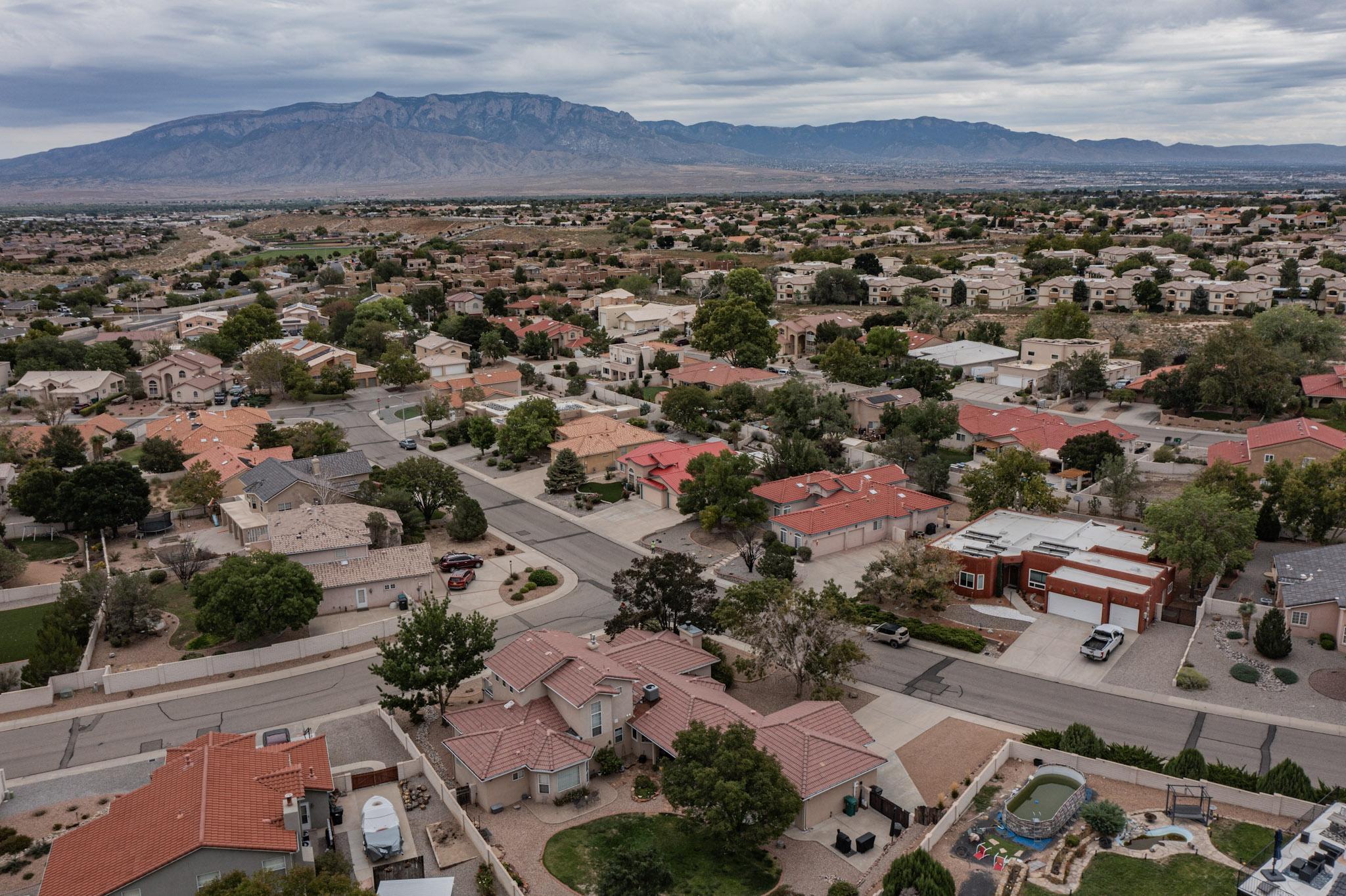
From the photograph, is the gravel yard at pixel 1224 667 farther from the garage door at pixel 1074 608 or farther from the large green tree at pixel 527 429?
the large green tree at pixel 527 429

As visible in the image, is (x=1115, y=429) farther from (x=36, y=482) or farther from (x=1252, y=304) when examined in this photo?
(x=36, y=482)

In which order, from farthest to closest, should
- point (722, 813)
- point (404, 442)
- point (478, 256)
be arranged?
point (478, 256)
point (404, 442)
point (722, 813)

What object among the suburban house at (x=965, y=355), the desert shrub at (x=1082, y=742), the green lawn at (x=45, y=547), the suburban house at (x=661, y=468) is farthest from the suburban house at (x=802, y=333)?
the desert shrub at (x=1082, y=742)

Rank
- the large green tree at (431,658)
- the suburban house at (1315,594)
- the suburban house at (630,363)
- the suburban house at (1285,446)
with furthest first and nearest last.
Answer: the suburban house at (630,363), the suburban house at (1285,446), the suburban house at (1315,594), the large green tree at (431,658)

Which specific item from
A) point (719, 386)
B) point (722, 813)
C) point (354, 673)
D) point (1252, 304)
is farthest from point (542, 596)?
point (1252, 304)

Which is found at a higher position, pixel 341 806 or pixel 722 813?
pixel 722 813

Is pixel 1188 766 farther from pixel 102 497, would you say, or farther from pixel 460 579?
pixel 102 497

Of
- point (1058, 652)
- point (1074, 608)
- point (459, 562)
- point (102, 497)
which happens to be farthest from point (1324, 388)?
point (102, 497)
